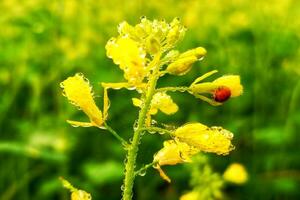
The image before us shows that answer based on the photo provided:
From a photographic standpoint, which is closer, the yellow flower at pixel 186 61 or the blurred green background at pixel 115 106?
the yellow flower at pixel 186 61

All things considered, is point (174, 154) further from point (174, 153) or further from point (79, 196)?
point (79, 196)

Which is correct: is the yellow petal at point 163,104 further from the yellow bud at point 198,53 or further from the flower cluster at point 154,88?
the yellow bud at point 198,53

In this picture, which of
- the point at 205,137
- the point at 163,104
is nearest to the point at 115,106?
the point at 163,104

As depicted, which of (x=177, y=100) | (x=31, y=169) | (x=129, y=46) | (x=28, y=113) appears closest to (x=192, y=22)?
(x=177, y=100)

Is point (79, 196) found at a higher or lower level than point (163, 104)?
lower

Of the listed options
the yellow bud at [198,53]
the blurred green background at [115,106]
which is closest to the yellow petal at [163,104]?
the yellow bud at [198,53]

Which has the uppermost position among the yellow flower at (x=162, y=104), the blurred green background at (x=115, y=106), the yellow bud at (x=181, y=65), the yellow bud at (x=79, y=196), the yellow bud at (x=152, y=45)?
the blurred green background at (x=115, y=106)
